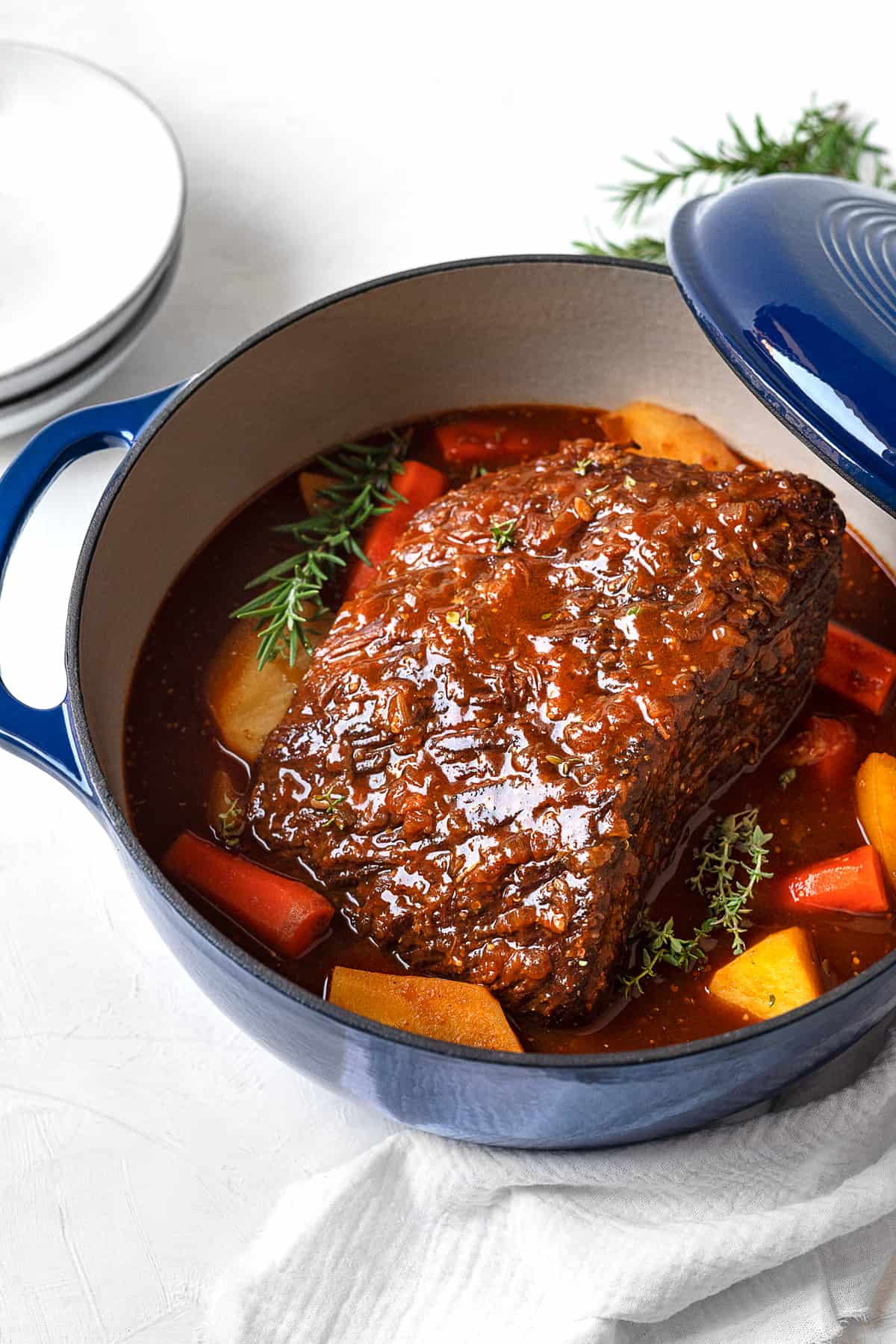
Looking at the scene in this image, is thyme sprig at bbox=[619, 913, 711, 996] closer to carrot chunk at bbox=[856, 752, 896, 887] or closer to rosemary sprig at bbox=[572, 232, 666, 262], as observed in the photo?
carrot chunk at bbox=[856, 752, 896, 887]

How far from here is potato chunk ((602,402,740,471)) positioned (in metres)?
3.56

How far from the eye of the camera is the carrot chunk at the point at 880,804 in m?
2.89

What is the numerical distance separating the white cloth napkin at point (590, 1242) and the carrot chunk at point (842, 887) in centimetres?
32

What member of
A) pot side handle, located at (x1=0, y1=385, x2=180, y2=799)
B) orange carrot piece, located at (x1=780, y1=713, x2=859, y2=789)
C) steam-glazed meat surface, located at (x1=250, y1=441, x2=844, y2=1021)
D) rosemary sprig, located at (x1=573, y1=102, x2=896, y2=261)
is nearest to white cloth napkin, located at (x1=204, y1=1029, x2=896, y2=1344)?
steam-glazed meat surface, located at (x1=250, y1=441, x2=844, y2=1021)

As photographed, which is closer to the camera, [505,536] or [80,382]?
[505,536]

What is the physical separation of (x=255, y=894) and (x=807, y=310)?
146 cm

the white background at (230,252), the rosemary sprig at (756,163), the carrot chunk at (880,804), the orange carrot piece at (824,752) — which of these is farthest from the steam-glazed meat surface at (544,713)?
the rosemary sprig at (756,163)

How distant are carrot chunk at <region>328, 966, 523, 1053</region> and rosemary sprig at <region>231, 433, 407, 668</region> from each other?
0.73 m

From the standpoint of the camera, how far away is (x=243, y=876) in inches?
110

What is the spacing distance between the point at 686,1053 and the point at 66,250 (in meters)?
2.64

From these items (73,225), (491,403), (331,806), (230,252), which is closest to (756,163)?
(491,403)

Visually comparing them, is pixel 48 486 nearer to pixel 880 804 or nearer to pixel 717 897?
pixel 717 897

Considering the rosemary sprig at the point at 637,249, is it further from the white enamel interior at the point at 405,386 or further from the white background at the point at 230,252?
the white enamel interior at the point at 405,386

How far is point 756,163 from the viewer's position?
395cm
